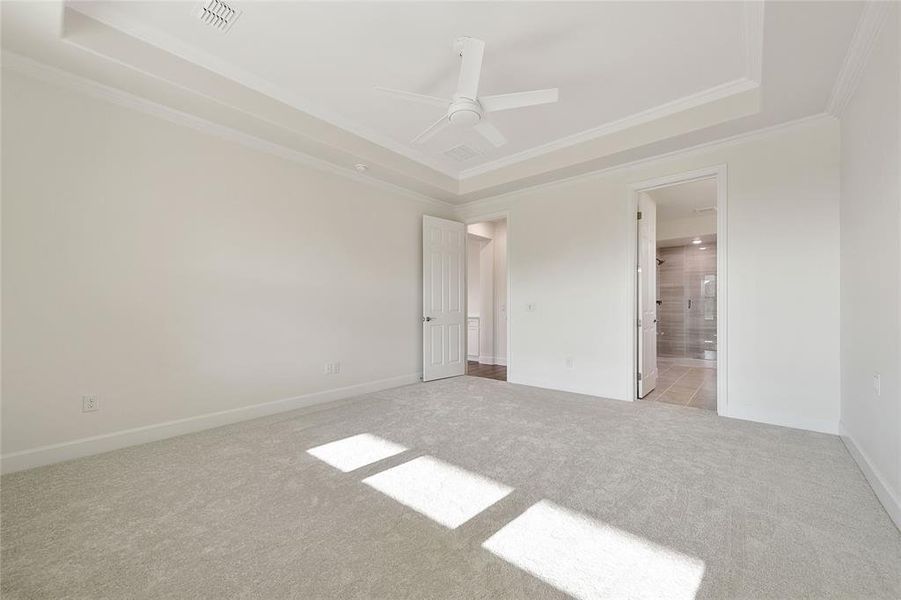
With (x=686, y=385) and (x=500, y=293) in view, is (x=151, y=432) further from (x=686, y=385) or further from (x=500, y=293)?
(x=686, y=385)

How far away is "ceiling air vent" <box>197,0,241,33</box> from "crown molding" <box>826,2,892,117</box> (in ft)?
11.5

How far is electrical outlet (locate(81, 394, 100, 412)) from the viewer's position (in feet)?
8.37

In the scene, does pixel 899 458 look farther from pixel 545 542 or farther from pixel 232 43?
pixel 232 43

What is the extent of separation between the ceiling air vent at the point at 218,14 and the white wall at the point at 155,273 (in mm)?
1024

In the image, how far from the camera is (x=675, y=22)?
229cm

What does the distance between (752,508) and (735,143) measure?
3.13 m

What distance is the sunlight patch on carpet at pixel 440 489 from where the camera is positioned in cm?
184

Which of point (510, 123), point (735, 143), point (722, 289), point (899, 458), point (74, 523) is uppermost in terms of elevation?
point (510, 123)

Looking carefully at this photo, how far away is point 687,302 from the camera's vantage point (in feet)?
25.9

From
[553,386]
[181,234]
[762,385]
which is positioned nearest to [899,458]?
[762,385]

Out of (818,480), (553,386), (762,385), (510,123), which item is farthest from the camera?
(553,386)

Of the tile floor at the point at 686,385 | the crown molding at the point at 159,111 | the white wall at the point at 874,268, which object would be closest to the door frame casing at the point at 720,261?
the tile floor at the point at 686,385

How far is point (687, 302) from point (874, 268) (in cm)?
642

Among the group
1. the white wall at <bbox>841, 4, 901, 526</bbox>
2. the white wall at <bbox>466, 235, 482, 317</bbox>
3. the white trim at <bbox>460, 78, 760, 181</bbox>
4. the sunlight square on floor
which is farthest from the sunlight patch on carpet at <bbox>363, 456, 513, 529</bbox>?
the white wall at <bbox>466, 235, 482, 317</bbox>
